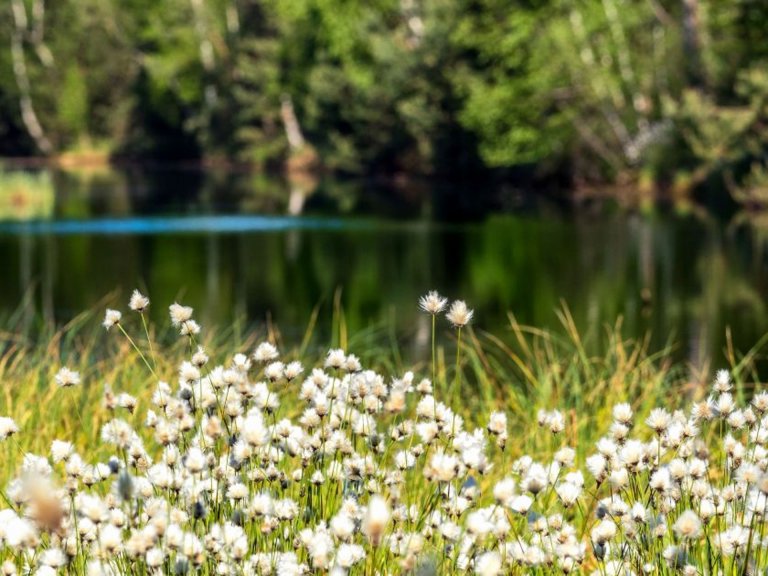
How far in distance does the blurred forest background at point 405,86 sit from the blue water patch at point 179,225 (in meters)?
9.51

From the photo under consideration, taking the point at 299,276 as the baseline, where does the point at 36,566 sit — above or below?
above

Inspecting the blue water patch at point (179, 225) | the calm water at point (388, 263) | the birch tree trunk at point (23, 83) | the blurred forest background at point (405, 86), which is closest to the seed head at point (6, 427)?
the calm water at point (388, 263)

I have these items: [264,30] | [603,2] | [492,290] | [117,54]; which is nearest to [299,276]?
[492,290]

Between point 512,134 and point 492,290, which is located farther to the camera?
point 512,134

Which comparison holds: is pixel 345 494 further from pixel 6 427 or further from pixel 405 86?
pixel 405 86

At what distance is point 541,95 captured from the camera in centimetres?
4009

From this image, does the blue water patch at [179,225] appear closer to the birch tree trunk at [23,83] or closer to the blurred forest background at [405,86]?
the blurred forest background at [405,86]

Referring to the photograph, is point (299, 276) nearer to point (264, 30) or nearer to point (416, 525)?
point (416, 525)

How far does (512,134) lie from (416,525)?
38.1 m

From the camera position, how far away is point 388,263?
23953mm

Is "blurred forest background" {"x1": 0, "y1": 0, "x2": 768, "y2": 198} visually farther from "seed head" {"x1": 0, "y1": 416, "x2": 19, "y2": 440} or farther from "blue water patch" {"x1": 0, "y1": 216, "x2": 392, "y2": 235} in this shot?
"seed head" {"x1": 0, "y1": 416, "x2": 19, "y2": 440}

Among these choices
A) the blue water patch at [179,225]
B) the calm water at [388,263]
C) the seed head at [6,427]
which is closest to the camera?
the seed head at [6,427]

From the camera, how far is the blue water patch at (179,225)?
30188 mm

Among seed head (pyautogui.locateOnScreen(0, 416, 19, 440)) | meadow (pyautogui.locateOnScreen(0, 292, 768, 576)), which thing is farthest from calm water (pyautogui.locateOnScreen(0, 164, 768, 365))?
seed head (pyautogui.locateOnScreen(0, 416, 19, 440))
